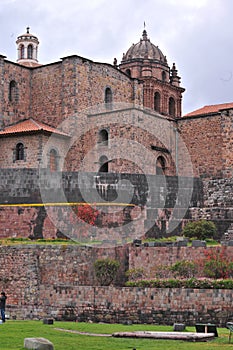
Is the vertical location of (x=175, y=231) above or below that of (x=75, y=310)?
above

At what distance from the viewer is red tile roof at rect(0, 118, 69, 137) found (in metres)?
37.7

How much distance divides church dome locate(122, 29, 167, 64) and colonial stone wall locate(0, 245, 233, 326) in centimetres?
2823

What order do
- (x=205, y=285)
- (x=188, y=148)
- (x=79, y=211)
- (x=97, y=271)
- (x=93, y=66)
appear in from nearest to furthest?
1. (x=205, y=285)
2. (x=97, y=271)
3. (x=79, y=211)
4. (x=93, y=66)
5. (x=188, y=148)

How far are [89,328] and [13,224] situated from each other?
11893mm

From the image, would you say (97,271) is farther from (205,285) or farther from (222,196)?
(222,196)

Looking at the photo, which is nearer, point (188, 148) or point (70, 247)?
point (70, 247)

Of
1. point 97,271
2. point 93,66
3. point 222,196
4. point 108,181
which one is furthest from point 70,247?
point 93,66

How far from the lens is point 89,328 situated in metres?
20.0

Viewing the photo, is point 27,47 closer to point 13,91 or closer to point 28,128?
point 13,91

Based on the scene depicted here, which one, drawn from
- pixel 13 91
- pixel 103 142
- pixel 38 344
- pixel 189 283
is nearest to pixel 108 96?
pixel 103 142

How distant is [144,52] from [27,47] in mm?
9381

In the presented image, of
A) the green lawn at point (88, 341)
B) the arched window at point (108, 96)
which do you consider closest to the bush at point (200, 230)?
the green lawn at point (88, 341)

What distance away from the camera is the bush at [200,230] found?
3058 cm

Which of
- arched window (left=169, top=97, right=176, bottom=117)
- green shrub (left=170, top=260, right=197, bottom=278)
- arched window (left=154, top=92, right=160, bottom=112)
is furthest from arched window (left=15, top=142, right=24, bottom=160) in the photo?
arched window (left=169, top=97, right=176, bottom=117)
